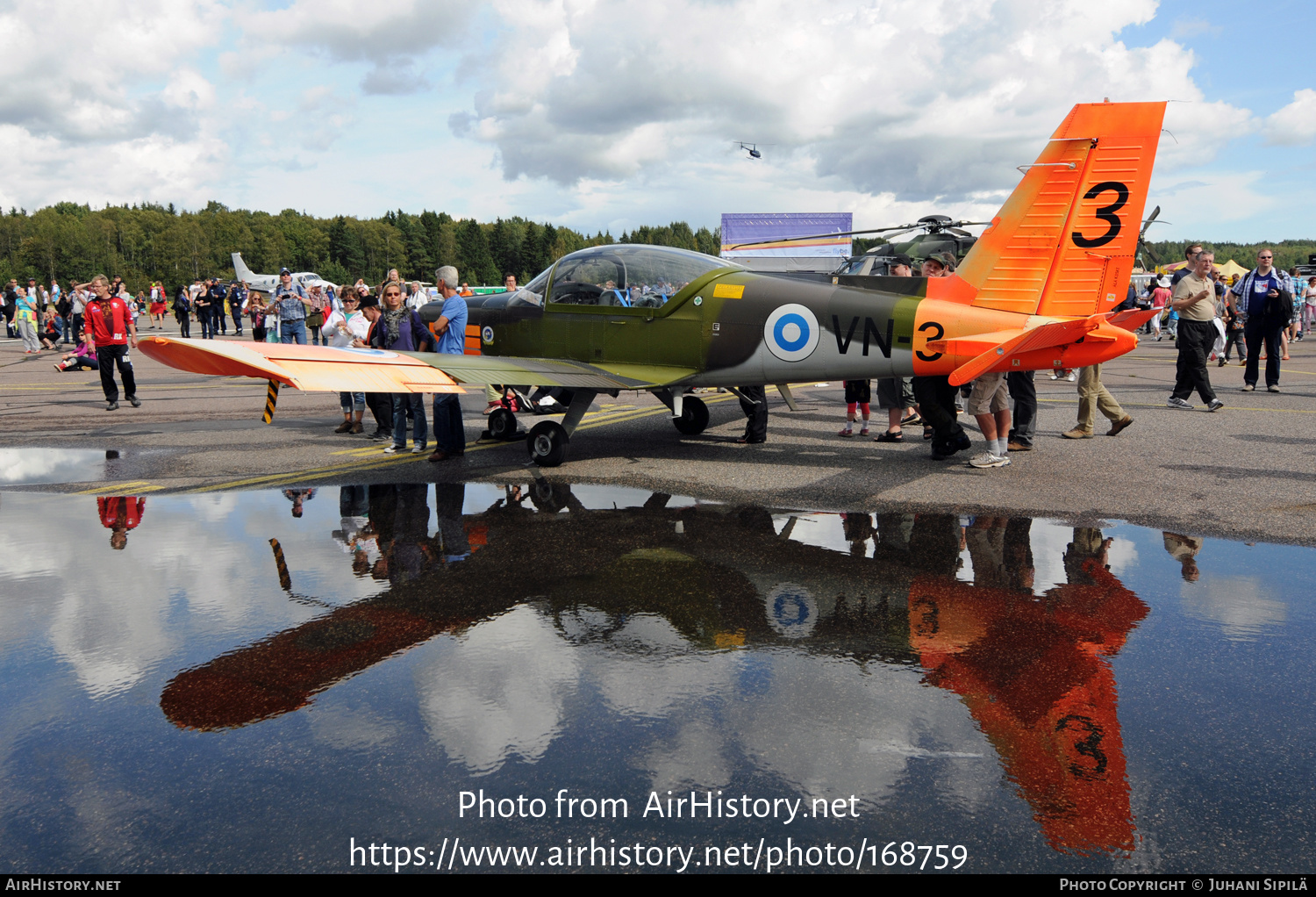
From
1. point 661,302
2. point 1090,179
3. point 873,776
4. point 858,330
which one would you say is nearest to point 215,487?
point 661,302

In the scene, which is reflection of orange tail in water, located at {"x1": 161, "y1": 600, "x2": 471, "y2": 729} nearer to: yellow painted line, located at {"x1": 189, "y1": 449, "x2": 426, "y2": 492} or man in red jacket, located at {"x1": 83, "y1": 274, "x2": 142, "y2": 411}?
yellow painted line, located at {"x1": 189, "y1": 449, "x2": 426, "y2": 492}

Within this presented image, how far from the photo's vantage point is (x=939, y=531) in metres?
6.10

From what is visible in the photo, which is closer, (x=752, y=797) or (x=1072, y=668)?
(x=752, y=797)

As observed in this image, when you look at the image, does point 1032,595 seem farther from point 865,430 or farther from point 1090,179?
point 865,430

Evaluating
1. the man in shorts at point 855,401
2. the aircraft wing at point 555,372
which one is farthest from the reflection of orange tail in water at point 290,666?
the man in shorts at point 855,401

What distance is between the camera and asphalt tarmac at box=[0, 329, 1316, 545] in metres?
6.88

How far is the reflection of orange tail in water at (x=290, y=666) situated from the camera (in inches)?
138

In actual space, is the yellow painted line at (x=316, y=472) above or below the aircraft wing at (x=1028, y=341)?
below

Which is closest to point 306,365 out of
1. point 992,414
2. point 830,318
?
point 830,318

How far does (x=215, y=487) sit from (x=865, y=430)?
7.66m

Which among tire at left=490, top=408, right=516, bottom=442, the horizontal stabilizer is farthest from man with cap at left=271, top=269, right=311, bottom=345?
the horizontal stabilizer

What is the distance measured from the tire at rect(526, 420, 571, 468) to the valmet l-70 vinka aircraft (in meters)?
0.02

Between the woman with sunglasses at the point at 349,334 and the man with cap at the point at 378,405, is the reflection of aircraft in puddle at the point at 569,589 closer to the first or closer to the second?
the man with cap at the point at 378,405

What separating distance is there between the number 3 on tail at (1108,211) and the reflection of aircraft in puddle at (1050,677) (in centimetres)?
329
